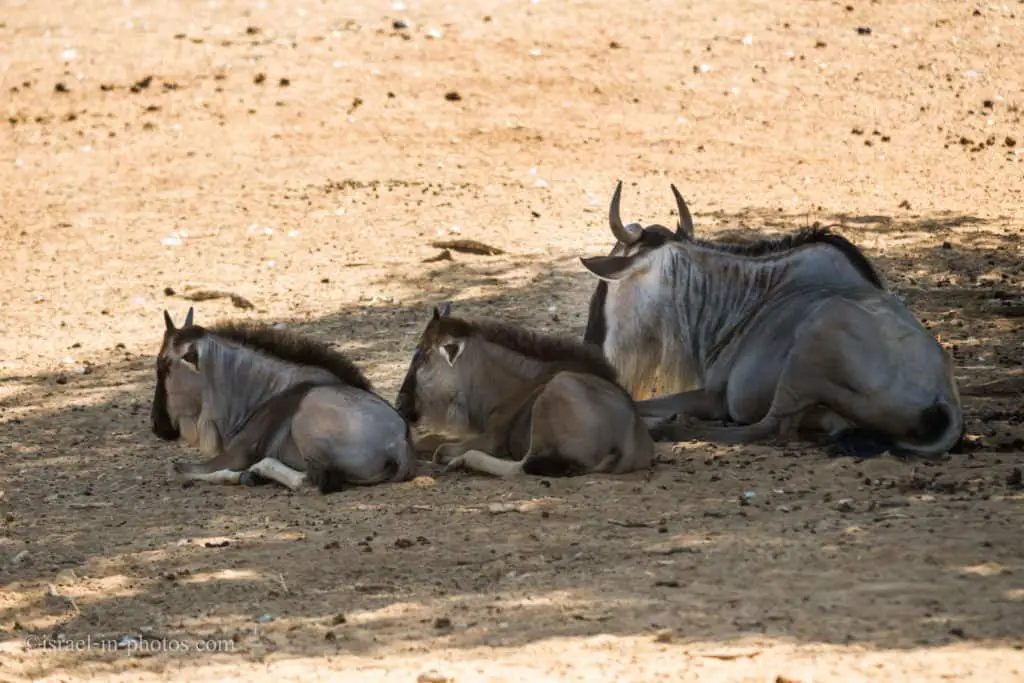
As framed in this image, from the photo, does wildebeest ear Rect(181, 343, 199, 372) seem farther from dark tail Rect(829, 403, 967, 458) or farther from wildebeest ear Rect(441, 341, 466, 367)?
dark tail Rect(829, 403, 967, 458)

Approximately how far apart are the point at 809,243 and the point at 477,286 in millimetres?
3387

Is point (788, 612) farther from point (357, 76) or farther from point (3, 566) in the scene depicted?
point (357, 76)

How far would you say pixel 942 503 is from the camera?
6.88m

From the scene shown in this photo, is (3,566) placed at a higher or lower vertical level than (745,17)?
lower

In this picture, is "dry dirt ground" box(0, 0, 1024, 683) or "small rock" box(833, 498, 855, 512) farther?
"small rock" box(833, 498, 855, 512)

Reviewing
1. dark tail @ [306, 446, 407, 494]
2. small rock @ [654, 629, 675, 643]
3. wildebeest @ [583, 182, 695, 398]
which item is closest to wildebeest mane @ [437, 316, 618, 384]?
wildebeest @ [583, 182, 695, 398]

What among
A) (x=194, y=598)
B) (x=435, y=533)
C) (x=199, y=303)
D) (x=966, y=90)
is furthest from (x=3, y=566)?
(x=966, y=90)

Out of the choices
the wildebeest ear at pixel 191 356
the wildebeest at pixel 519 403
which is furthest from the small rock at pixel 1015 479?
the wildebeest ear at pixel 191 356

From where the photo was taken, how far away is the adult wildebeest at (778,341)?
812cm

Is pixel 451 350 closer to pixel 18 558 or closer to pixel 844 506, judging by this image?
pixel 844 506

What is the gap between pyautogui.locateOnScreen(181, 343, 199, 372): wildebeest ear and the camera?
8273 mm

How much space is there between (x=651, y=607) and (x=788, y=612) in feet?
1.55

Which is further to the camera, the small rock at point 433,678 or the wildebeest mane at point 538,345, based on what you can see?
the wildebeest mane at point 538,345

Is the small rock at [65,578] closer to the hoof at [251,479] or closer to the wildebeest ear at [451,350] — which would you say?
the hoof at [251,479]
